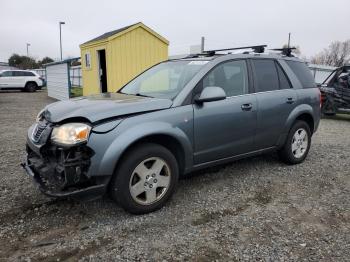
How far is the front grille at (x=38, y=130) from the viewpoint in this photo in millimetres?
3515

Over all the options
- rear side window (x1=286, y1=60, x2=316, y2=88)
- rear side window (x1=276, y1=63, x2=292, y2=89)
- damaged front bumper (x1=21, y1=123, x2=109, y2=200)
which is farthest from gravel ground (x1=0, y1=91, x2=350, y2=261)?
rear side window (x1=286, y1=60, x2=316, y2=88)

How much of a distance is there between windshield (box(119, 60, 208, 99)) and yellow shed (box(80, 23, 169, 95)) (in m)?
7.38

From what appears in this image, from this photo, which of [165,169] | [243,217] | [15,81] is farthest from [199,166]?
[15,81]

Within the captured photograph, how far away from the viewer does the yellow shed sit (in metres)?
12.1

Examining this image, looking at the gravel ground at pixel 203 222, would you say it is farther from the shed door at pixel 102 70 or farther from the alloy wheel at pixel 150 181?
the shed door at pixel 102 70

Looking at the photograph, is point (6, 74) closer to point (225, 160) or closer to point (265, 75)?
point (265, 75)

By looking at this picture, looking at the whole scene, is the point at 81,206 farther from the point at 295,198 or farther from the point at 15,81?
the point at 15,81

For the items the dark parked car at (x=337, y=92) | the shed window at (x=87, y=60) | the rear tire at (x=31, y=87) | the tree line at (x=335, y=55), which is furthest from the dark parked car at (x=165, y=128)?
the tree line at (x=335, y=55)

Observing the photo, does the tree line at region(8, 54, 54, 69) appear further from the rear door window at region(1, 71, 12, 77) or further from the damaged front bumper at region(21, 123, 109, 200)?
the damaged front bumper at region(21, 123, 109, 200)

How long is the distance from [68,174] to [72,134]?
1.24 ft

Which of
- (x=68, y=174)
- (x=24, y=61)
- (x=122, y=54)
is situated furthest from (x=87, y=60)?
(x=24, y=61)

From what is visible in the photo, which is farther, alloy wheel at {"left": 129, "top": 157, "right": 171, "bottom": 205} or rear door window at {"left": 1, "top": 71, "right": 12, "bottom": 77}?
rear door window at {"left": 1, "top": 71, "right": 12, "bottom": 77}

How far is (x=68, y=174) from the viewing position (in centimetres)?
312

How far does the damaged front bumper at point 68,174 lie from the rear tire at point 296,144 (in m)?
3.16
